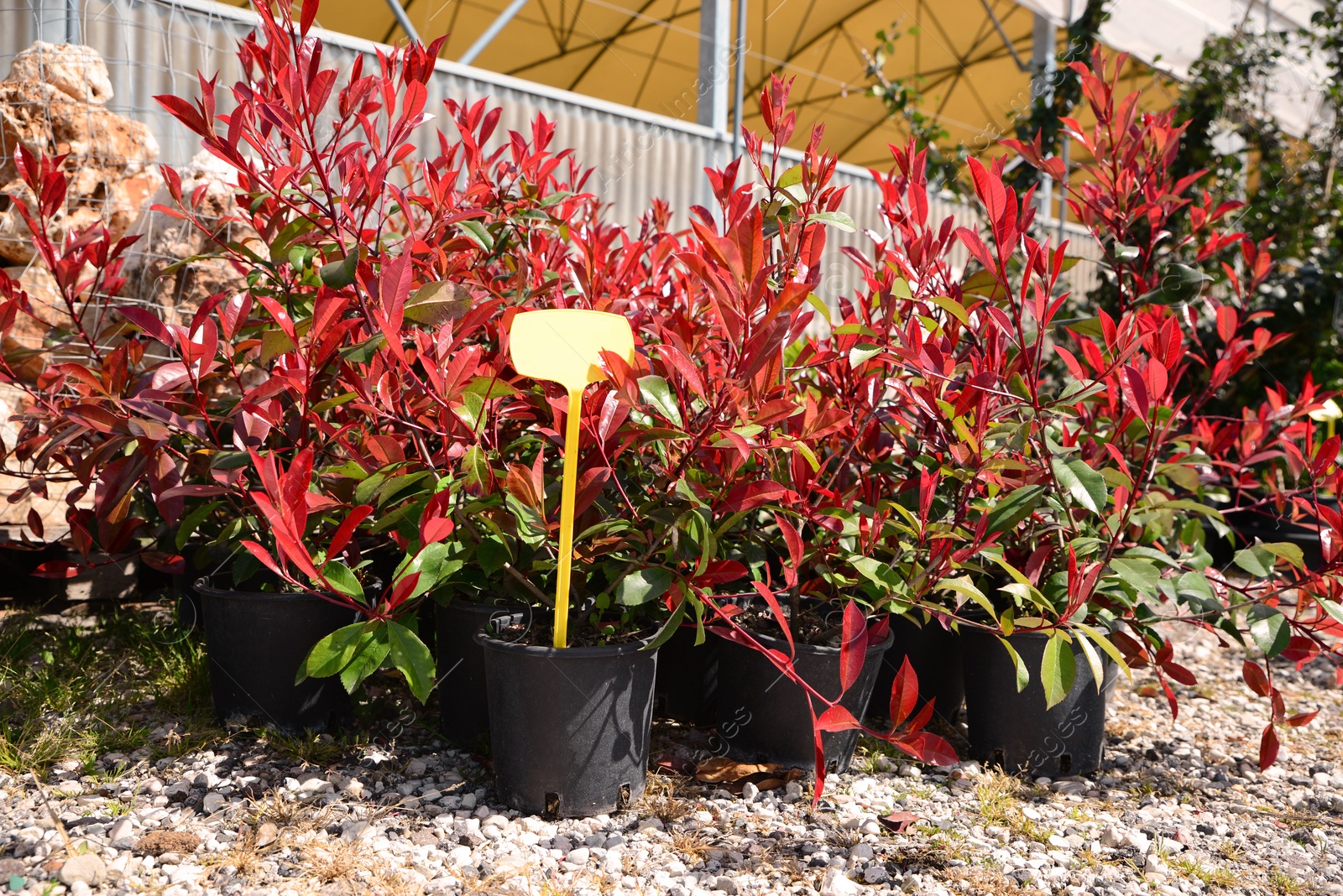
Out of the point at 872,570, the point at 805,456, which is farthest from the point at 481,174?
the point at 872,570

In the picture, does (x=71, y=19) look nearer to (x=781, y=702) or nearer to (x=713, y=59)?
Answer: (x=713, y=59)

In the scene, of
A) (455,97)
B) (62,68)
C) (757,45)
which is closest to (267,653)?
(62,68)

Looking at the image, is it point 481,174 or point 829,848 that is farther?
point 481,174

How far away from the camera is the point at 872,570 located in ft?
4.94

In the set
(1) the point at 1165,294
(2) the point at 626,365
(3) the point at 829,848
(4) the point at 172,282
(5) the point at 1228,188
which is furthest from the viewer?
(5) the point at 1228,188

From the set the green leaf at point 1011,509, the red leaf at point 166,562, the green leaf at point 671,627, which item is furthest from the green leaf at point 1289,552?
the red leaf at point 166,562

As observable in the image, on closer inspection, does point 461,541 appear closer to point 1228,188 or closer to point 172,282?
point 172,282

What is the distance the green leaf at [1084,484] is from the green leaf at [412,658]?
103 centimetres

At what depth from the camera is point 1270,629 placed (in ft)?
5.25

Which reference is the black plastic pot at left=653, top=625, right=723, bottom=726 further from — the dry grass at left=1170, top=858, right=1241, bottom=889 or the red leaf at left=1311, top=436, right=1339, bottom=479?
the red leaf at left=1311, top=436, right=1339, bottom=479

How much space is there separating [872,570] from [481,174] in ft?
3.38

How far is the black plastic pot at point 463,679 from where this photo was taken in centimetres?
170

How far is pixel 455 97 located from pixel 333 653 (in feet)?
13.5

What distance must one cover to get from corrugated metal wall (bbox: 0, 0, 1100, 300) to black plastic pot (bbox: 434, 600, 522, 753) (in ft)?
5.02
